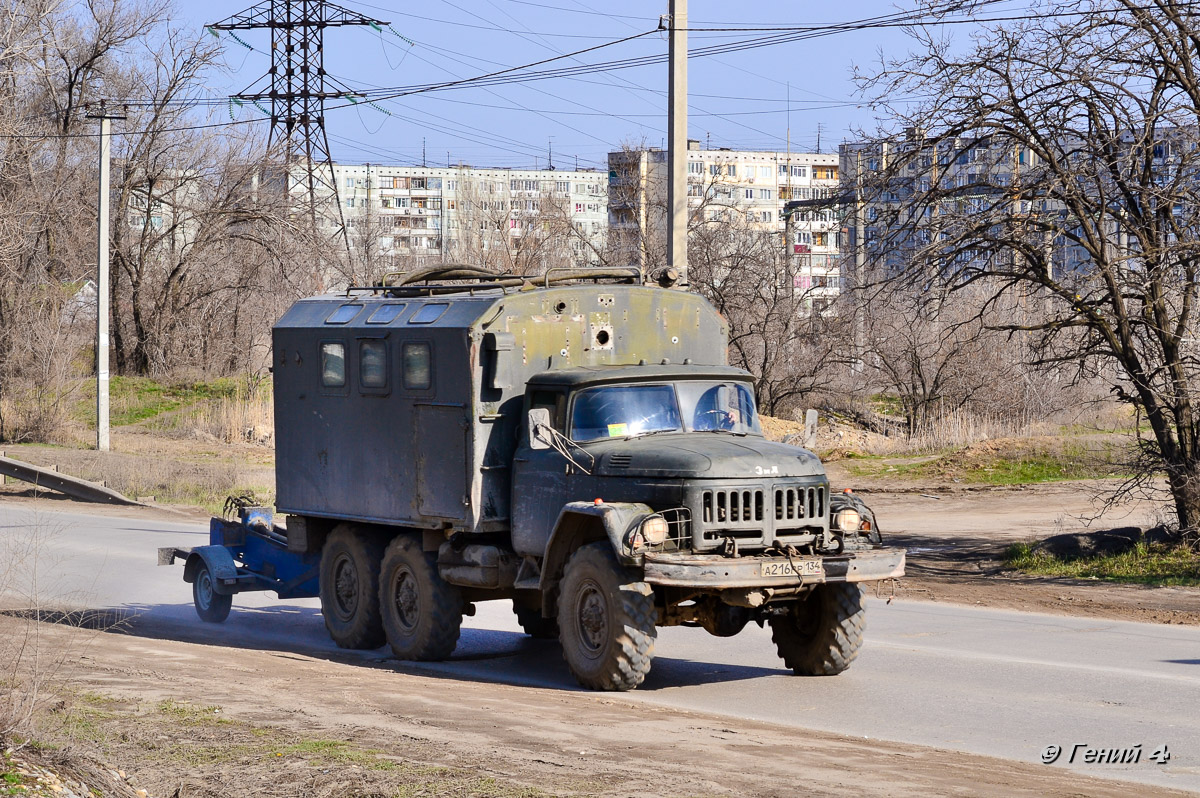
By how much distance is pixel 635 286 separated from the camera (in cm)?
1267

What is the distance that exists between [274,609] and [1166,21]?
522 inches

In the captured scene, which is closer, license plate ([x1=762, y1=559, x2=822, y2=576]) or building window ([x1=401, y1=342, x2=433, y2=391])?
license plate ([x1=762, y1=559, x2=822, y2=576])

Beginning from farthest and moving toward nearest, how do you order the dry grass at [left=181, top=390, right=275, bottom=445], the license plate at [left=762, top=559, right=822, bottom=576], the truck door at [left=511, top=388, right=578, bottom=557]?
the dry grass at [left=181, top=390, right=275, bottom=445] → the truck door at [left=511, top=388, right=578, bottom=557] → the license plate at [left=762, top=559, right=822, bottom=576]

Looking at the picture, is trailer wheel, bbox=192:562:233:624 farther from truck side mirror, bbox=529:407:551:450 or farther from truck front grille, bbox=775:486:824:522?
truck front grille, bbox=775:486:824:522

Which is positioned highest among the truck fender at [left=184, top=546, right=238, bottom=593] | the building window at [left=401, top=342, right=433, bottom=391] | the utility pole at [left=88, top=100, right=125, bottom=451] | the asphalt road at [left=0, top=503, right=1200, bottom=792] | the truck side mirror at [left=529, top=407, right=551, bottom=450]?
the utility pole at [left=88, top=100, right=125, bottom=451]

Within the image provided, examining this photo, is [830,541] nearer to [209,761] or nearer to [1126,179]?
[209,761]

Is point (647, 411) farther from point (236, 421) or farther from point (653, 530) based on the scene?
point (236, 421)

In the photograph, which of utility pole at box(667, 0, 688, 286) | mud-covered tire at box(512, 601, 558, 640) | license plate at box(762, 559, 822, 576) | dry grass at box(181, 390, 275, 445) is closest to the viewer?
license plate at box(762, 559, 822, 576)

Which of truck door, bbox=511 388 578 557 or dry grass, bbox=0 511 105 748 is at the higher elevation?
truck door, bbox=511 388 578 557

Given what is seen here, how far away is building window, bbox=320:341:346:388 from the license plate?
4971 millimetres

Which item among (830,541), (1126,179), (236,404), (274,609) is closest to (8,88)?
(236,404)

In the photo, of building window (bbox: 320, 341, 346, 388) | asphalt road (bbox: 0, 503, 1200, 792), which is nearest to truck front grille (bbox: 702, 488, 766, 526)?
asphalt road (bbox: 0, 503, 1200, 792)

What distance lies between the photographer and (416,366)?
12352 millimetres

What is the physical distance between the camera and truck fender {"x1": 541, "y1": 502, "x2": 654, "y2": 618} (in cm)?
1019
